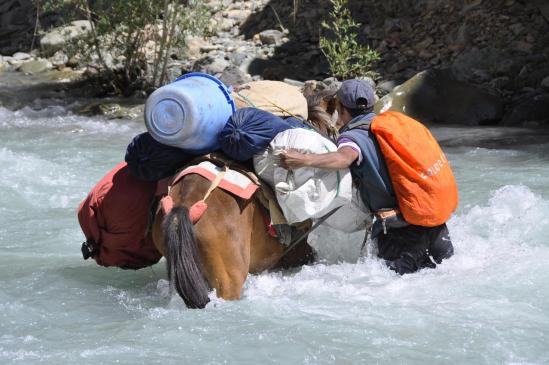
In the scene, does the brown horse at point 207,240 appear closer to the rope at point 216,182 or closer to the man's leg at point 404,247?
the rope at point 216,182

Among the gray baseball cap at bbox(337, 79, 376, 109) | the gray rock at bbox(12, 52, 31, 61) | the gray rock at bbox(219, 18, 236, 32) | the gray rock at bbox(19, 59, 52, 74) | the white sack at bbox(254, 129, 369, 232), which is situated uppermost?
the gray baseball cap at bbox(337, 79, 376, 109)

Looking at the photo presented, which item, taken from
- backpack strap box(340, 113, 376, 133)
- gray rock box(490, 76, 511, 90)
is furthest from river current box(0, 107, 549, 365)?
gray rock box(490, 76, 511, 90)

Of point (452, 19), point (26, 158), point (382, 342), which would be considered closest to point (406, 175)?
point (382, 342)

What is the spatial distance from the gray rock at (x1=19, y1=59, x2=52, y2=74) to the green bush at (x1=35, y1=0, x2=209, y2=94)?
2659mm

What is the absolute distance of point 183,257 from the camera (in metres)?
3.99

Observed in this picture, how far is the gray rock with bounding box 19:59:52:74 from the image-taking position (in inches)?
702

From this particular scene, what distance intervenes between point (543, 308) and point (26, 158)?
5.68 m

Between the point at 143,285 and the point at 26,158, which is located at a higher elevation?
the point at 143,285

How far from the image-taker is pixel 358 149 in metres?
4.57

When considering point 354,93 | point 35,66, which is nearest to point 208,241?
point 354,93

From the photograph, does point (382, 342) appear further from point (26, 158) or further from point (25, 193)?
point (26, 158)

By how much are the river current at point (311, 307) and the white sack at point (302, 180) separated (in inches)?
17.5

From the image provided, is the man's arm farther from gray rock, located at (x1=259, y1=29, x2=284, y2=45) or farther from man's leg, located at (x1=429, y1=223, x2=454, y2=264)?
gray rock, located at (x1=259, y1=29, x2=284, y2=45)

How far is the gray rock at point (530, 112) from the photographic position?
11273mm
